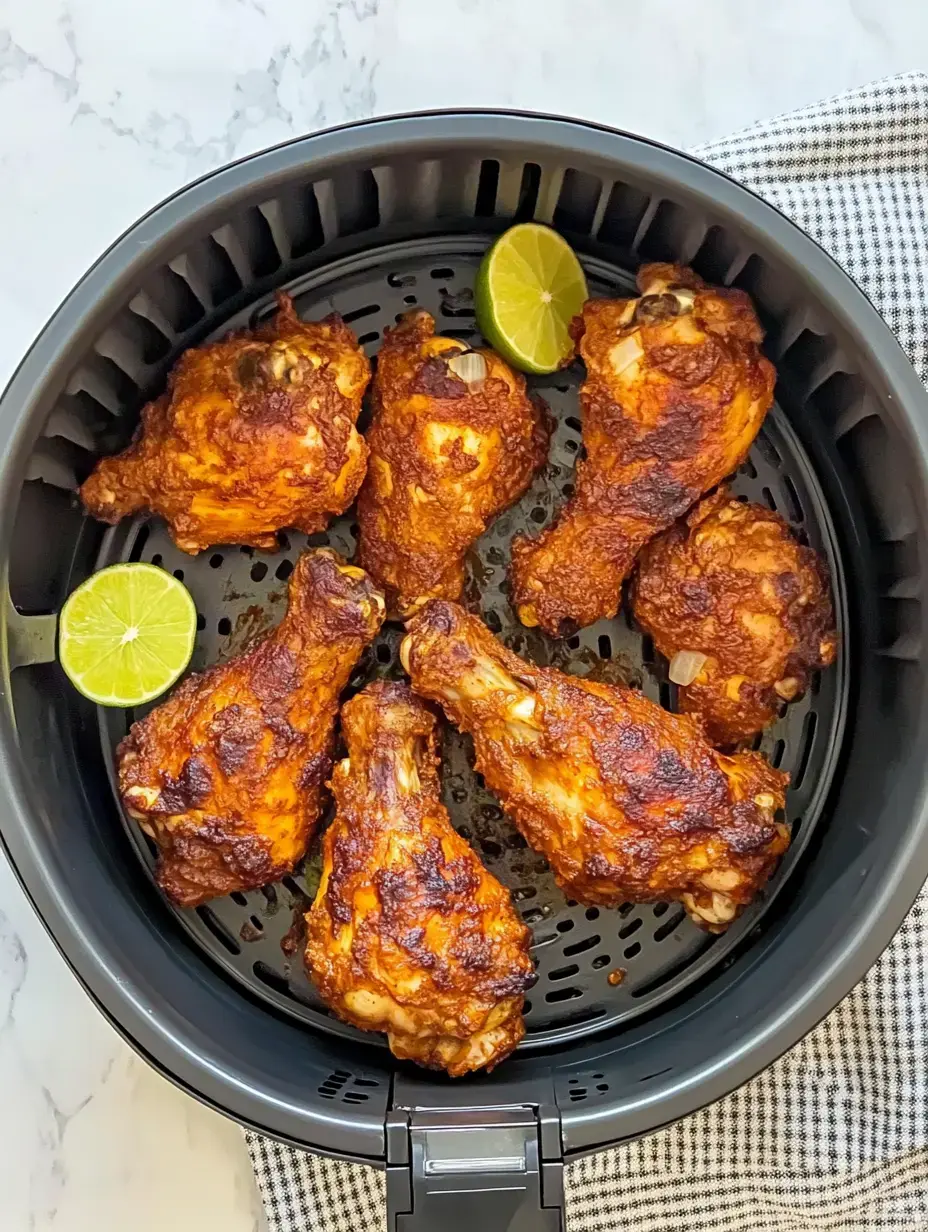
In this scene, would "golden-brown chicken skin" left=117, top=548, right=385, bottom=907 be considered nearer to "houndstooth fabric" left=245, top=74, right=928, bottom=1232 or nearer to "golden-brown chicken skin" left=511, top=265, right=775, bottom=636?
"golden-brown chicken skin" left=511, top=265, right=775, bottom=636

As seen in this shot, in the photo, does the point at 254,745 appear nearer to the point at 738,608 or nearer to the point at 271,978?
the point at 271,978

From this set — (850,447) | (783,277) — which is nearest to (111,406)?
(783,277)

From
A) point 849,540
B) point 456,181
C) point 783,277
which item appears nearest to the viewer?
point 783,277

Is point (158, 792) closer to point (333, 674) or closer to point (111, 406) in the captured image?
point (333, 674)

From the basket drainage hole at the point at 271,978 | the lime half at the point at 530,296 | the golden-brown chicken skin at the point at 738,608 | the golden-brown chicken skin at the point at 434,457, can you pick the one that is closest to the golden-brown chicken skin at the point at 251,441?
the golden-brown chicken skin at the point at 434,457

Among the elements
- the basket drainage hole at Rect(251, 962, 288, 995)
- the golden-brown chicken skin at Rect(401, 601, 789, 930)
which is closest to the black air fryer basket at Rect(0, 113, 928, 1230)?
the basket drainage hole at Rect(251, 962, 288, 995)

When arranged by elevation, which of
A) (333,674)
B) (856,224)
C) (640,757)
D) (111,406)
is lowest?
(640,757)
